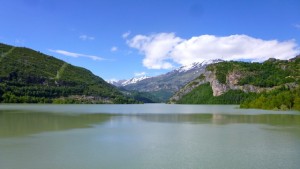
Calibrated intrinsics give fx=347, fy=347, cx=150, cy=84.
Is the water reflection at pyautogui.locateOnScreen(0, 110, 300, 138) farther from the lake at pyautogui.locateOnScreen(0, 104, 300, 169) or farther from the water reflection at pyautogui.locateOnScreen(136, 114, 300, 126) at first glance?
the lake at pyautogui.locateOnScreen(0, 104, 300, 169)

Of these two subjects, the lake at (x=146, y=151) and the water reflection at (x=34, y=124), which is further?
the water reflection at (x=34, y=124)

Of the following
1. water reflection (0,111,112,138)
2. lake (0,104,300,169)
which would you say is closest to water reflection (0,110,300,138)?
water reflection (0,111,112,138)

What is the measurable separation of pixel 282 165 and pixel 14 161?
833 inches

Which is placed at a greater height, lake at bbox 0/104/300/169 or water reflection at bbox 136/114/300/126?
water reflection at bbox 136/114/300/126

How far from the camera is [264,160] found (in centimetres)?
2906

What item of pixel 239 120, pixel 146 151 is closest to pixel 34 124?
pixel 146 151

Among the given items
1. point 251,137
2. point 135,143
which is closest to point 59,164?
point 135,143

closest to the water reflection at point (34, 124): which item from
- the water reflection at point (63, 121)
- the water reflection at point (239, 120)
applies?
the water reflection at point (63, 121)

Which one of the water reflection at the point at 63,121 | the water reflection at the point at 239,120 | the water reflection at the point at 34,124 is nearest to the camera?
the water reflection at the point at 34,124

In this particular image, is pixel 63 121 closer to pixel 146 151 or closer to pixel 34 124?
pixel 34 124

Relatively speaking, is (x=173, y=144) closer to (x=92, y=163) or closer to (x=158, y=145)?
(x=158, y=145)

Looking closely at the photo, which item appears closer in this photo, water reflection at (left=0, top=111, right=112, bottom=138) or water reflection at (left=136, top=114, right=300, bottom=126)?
water reflection at (left=0, top=111, right=112, bottom=138)

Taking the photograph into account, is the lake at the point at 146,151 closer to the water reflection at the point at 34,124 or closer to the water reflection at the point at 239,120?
the water reflection at the point at 34,124

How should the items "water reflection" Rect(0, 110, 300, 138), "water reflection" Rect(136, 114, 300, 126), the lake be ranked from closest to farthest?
the lake → "water reflection" Rect(0, 110, 300, 138) → "water reflection" Rect(136, 114, 300, 126)
